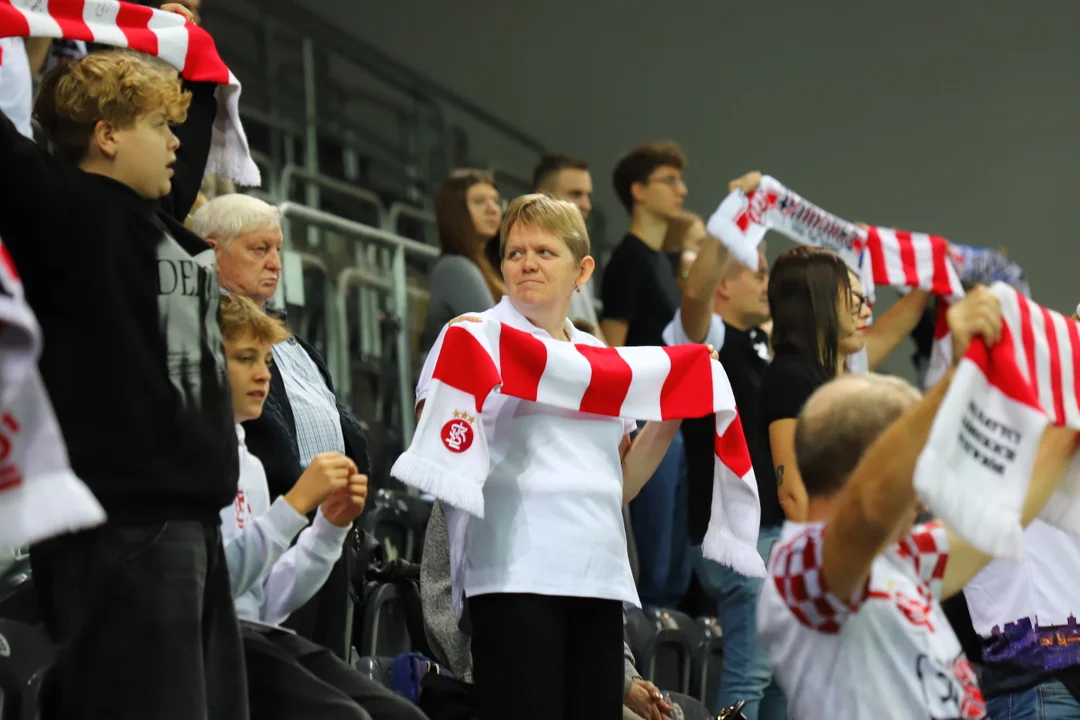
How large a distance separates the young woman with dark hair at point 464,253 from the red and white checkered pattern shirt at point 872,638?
2.41 metres

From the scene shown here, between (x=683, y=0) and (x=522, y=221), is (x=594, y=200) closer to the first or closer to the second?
(x=683, y=0)

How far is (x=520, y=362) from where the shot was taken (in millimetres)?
2770

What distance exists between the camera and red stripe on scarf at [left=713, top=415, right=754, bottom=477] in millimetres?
2969

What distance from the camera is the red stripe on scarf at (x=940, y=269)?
15.1 ft

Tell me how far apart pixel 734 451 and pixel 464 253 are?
6.07ft

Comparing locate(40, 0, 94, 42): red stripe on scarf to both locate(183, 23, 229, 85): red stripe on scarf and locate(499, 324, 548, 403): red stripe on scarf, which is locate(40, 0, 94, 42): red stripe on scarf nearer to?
locate(183, 23, 229, 85): red stripe on scarf

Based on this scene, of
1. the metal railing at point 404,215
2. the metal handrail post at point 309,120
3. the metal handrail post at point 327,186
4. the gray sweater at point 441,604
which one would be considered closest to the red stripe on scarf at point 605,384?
the gray sweater at point 441,604

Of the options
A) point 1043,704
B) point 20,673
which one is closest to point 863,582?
point 1043,704

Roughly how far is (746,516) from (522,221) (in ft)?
2.55

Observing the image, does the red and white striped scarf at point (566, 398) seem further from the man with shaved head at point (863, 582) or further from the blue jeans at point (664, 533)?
the blue jeans at point (664, 533)

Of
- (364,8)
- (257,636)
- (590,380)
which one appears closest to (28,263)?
(257,636)

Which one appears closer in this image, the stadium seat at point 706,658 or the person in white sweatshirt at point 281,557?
the person in white sweatshirt at point 281,557

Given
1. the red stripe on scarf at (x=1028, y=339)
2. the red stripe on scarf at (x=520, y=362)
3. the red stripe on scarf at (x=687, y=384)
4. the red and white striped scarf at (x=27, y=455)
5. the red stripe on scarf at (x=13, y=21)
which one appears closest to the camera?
the red and white striped scarf at (x=27, y=455)

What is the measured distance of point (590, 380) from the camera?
9.20 ft
